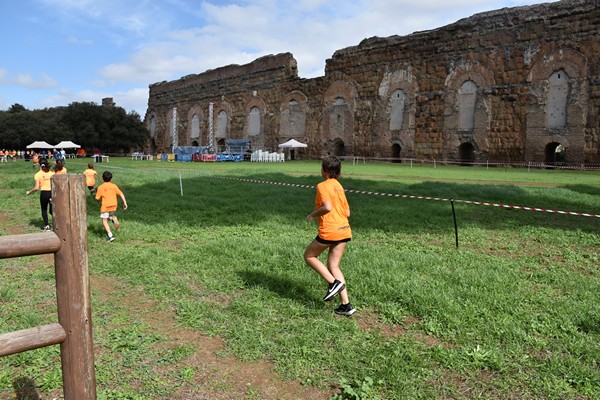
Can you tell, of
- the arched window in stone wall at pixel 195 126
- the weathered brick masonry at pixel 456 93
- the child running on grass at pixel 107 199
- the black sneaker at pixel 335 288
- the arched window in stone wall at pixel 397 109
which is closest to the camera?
the black sneaker at pixel 335 288

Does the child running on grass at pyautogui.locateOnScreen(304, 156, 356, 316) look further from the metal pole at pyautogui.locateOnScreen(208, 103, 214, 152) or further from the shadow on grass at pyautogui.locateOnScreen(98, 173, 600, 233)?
the metal pole at pyautogui.locateOnScreen(208, 103, 214, 152)

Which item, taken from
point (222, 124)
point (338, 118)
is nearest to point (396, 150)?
point (338, 118)

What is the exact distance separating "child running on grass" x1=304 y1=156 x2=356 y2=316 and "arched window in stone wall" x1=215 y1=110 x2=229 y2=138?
39379 mm

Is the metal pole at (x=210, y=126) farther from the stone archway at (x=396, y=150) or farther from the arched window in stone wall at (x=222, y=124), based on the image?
the stone archway at (x=396, y=150)

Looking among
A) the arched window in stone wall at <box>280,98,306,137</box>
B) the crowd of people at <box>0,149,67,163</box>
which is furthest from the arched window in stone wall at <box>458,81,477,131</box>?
the crowd of people at <box>0,149,67,163</box>

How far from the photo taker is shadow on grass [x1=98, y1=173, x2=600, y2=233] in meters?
7.98

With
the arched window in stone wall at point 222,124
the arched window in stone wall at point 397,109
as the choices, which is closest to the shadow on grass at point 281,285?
the arched window in stone wall at point 397,109

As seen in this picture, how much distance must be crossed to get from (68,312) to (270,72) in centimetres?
3756

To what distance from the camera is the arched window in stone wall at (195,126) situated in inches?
1786

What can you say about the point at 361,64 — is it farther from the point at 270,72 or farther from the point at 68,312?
the point at 68,312

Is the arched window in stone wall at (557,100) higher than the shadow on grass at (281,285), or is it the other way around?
the arched window in stone wall at (557,100)

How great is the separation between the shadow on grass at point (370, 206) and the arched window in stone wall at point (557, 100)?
11.7 m

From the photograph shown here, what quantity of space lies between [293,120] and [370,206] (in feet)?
90.3

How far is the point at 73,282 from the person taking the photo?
2002 millimetres
